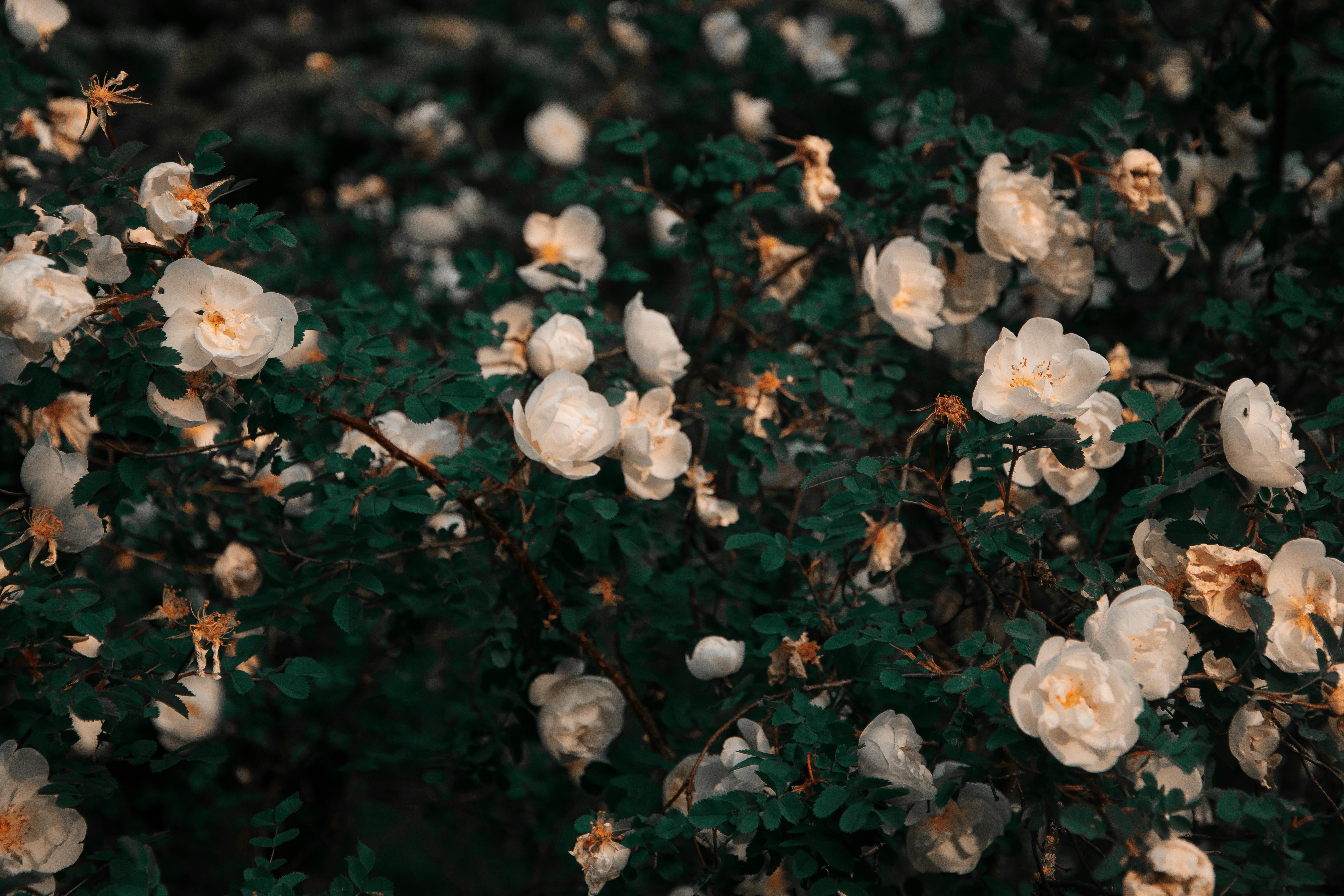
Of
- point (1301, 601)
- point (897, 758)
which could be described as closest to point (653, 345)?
point (897, 758)

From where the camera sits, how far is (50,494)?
4.06ft

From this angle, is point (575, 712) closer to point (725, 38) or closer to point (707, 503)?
point (707, 503)

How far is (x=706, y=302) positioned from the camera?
1871mm

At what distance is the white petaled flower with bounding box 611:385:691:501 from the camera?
4.61 feet

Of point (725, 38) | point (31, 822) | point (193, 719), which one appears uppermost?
point (725, 38)

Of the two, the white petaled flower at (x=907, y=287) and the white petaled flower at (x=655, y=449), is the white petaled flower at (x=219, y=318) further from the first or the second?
the white petaled flower at (x=907, y=287)

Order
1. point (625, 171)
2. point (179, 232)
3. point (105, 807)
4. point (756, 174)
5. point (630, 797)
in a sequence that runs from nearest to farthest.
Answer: point (179, 232) → point (630, 797) → point (756, 174) → point (105, 807) → point (625, 171)

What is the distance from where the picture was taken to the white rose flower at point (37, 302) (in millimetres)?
1029

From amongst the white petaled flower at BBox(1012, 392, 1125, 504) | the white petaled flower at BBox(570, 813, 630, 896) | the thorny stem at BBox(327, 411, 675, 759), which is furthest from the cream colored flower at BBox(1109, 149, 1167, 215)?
the white petaled flower at BBox(570, 813, 630, 896)

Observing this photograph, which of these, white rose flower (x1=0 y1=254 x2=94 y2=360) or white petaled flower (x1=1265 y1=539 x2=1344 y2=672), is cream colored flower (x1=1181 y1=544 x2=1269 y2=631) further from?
white rose flower (x1=0 y1=254 x2=94 y2=360)

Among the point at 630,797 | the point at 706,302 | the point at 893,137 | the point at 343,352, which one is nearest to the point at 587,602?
the point at 630,797

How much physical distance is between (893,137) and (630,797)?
5.85 feet

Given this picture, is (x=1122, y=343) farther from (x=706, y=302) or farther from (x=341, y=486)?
(x=341, y=486)

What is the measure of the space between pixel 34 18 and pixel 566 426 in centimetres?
126
